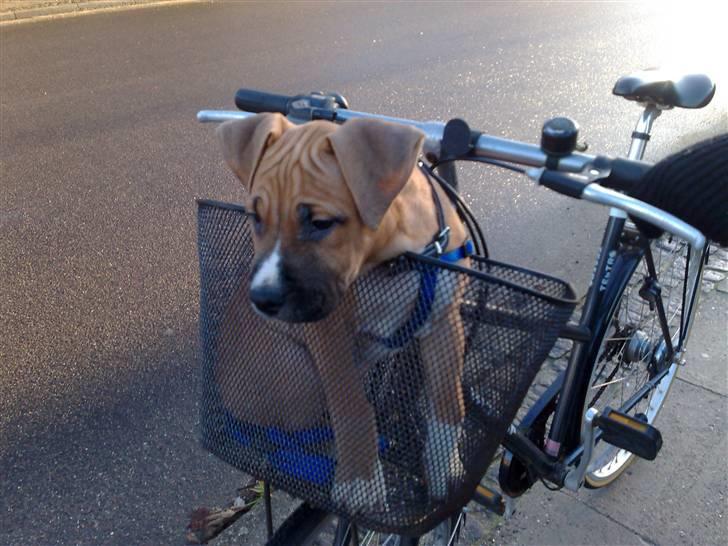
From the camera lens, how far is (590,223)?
5262 millimetres

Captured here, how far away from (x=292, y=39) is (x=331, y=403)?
9.77 meters

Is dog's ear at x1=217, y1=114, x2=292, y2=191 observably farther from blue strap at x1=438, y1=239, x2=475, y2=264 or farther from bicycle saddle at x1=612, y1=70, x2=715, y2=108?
bicycle saddle at x1=612, y1=70, x2=715, y2=108

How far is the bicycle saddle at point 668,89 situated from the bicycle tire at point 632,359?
619mm

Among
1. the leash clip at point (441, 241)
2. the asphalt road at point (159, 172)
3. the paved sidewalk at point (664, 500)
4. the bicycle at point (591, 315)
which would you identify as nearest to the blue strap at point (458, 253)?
the leash clip at point (441, 241)

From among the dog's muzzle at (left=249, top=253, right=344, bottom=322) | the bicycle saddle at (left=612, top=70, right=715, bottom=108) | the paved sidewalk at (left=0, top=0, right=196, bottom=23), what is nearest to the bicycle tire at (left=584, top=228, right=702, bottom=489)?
the bicycle saddle at (left=612, top=70, right=715, bottom=108)

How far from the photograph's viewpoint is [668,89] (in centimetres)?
213

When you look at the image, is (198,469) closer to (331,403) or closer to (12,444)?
(12,444)

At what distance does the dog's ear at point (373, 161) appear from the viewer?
61.6 inches

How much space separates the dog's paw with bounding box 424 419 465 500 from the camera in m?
→ 1.38

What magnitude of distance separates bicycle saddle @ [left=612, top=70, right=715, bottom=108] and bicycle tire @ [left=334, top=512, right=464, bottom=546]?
146 cm

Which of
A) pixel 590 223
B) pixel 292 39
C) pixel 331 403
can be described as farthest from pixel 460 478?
pixel 292 39

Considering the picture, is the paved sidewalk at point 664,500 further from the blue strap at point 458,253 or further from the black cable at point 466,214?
the blue strap at point 458,253

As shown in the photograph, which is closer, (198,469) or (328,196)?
(328,196)

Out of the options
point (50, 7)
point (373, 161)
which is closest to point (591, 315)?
point (373, 161)
